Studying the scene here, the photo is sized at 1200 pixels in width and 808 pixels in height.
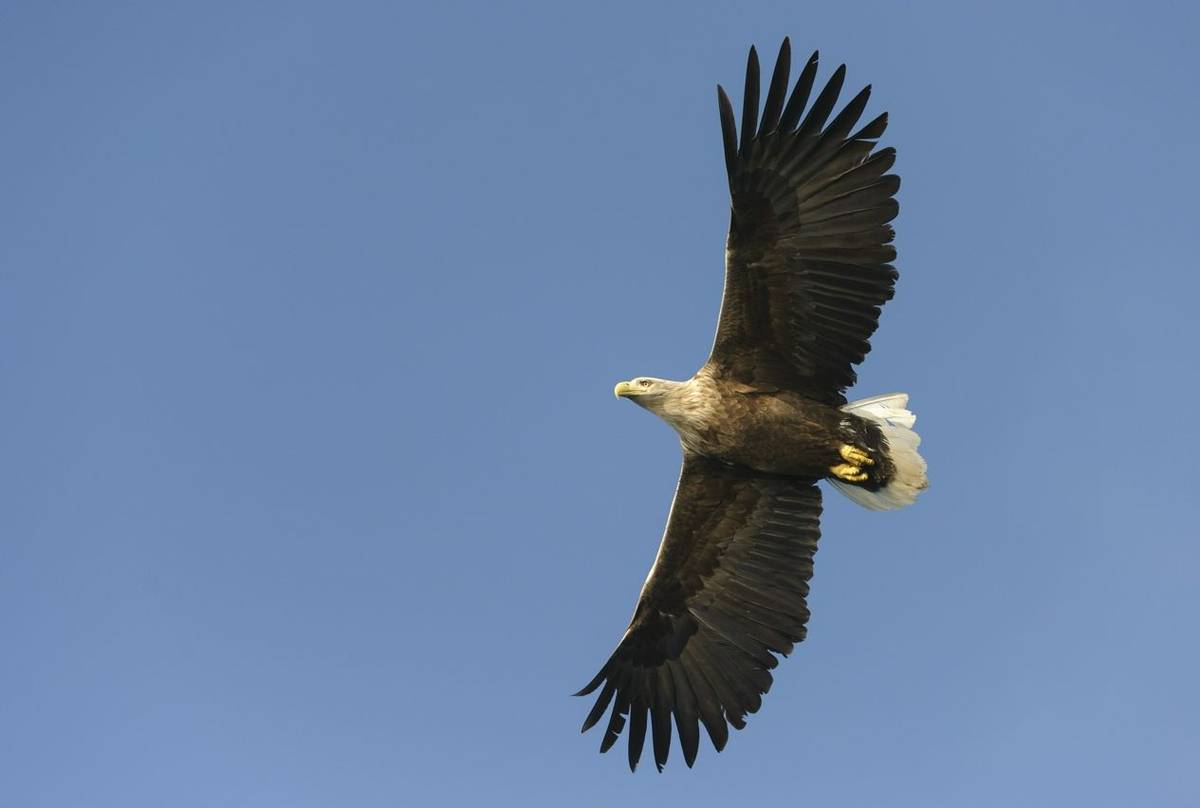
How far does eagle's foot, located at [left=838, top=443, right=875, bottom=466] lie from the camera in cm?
1153

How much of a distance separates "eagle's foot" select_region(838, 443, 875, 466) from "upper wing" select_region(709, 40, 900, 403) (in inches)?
35.7

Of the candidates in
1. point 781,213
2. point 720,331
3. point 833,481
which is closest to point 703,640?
point 833,481

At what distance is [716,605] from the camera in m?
12.5

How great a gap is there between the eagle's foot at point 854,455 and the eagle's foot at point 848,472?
5 centimetres

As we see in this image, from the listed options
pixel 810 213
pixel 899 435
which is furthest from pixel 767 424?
pixel 810 213

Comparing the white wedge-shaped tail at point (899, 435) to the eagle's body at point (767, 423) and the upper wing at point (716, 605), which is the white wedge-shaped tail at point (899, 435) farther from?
the upper wing at point (716, 605)

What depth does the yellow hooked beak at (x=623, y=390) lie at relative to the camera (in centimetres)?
1193

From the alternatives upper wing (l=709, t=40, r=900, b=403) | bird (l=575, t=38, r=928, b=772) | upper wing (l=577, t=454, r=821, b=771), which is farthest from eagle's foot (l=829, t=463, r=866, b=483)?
upper wing (l=709, t=40, r=900, b=403)

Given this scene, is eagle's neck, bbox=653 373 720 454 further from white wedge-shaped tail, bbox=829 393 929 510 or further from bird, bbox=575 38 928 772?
white wedge-shaped tail, bbox=829 393 929 510

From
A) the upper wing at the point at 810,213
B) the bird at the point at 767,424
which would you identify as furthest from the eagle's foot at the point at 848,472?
the upper wing at the point at 810,213

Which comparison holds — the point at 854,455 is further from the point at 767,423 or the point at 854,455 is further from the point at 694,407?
the point at 694,407

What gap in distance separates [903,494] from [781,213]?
8.71 ft

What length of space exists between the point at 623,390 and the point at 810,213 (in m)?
2.24

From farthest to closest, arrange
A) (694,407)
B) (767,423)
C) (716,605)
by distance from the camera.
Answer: (716,605)
(694,407)
(767,423)
